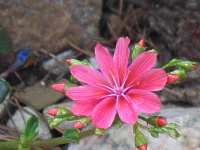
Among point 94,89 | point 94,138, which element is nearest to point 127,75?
point 94,89

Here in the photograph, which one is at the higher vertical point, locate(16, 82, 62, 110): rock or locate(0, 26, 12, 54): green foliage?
locate(0, 26, 12, 54): green foliage

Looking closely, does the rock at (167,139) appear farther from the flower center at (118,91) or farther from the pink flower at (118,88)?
the flower center at (118,91)

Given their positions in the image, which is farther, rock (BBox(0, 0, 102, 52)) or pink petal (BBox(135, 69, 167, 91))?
rock (BBox(0, 0, 102, 52))

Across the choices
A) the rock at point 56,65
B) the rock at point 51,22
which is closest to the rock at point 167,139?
the rock at point 56,65

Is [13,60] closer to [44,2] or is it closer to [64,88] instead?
[44,2]

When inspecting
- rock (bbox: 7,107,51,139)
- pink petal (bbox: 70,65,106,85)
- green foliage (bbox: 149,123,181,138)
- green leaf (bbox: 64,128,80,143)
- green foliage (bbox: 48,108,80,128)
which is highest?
pink petal (bbox: 70,65,106,85)

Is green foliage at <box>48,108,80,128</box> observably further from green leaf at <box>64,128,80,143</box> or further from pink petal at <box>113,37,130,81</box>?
pink petal at <box>113,37,130,81</box>

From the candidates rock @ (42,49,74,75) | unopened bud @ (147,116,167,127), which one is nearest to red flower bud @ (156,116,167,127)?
unopened bud @ (147,116,167,127)
